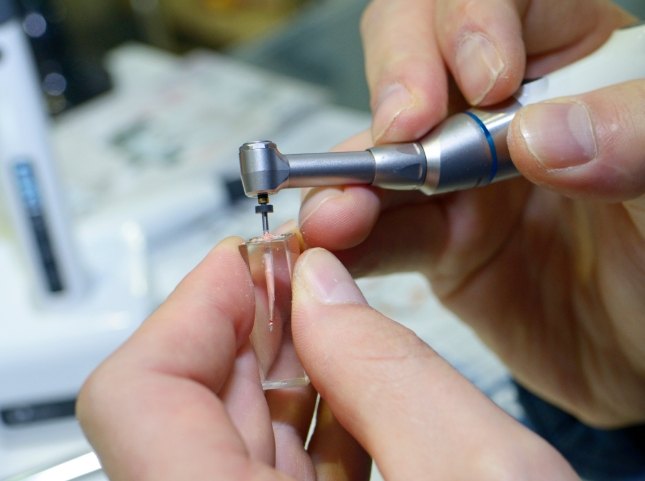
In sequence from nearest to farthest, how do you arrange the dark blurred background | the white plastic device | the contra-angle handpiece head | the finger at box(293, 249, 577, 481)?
1. the finger at box(293, 249, 577, 481)
2. the contra-angle handpiece head
3. the white plastic device
4. the dark blurred background

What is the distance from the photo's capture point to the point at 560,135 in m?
0.34

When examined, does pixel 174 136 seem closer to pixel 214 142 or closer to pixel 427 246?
pixel 214 142

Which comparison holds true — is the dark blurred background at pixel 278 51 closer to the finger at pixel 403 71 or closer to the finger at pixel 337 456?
the finger at pixel 403 71

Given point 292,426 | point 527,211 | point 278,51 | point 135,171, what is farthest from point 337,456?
point 278,51

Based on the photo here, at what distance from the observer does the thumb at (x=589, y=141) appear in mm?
341

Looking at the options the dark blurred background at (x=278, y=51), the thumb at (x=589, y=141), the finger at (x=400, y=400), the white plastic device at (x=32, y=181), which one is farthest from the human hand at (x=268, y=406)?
the dark blurred background at (x=278, y=51)

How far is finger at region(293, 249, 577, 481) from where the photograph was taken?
0.84ft

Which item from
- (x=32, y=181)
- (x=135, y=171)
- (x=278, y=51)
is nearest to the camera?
(x=32, y=181)

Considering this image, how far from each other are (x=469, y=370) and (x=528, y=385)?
40mm

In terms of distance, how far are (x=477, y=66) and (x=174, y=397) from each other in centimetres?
24

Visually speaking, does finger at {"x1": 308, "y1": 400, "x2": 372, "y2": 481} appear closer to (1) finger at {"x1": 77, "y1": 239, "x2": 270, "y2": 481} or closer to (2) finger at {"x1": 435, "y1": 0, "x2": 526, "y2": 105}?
(1) finger at {"x1": 77, "y1": 239, "x2": 270, "y2": 481}

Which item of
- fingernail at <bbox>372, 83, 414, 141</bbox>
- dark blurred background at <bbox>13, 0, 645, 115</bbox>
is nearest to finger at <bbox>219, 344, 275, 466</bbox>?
fingernail at <bbox>372, 83, 414, 141</bbox>

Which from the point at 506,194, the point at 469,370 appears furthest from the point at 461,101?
the point at 469,370

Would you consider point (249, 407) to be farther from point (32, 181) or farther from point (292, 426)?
point (32, 181)
